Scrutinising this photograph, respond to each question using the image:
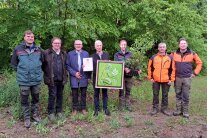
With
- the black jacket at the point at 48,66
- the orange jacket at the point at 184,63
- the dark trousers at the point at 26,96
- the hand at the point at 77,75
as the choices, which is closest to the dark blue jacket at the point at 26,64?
the dark trousers at the point at 26,96

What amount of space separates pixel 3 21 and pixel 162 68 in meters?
6.24

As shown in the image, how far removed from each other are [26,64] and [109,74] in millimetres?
2195

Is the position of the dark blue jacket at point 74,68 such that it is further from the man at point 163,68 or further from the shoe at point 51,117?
the man at point 163,68

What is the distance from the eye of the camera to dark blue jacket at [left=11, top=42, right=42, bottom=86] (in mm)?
7845

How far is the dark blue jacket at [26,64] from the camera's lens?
25.7ft

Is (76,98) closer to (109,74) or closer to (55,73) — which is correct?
(55,73)

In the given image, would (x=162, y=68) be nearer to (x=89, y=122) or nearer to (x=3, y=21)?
(x=89, y=122)

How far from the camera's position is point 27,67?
7.84m

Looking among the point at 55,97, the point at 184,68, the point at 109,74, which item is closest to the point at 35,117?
the point at 55,97

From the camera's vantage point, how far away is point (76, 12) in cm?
1139

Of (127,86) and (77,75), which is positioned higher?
(77,75)

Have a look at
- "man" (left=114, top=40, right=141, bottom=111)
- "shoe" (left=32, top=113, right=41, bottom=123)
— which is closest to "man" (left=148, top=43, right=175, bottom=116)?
"man" (left=114, top=40, right=141, bottom=111)

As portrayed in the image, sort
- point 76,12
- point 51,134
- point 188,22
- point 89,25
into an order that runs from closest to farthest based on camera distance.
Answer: point 51,134
point 76,12
point 89,25
point 188,22

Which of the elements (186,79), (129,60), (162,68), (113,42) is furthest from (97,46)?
(113,42)
